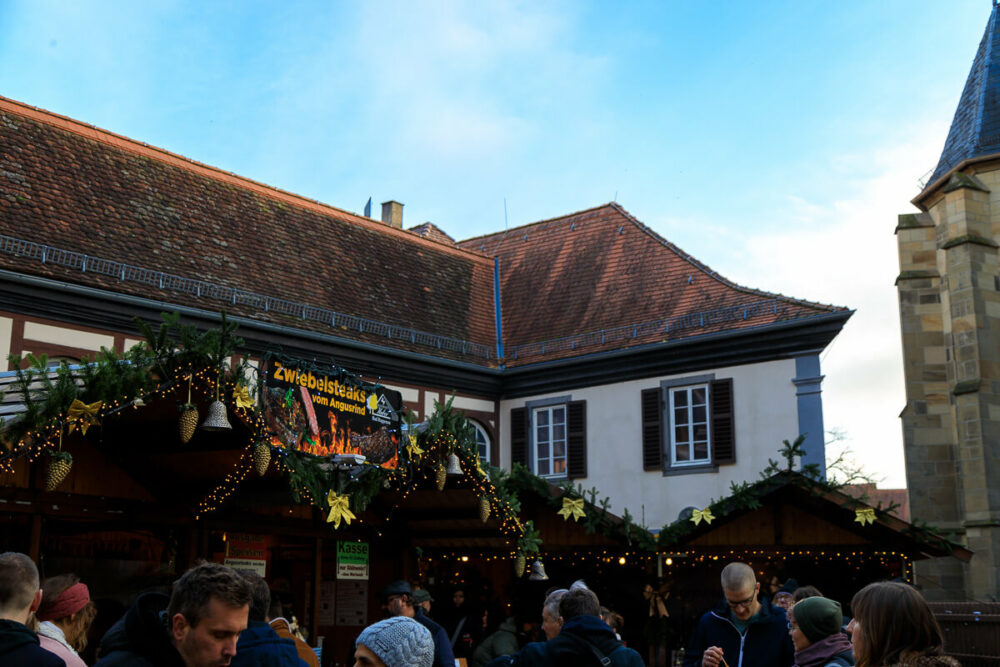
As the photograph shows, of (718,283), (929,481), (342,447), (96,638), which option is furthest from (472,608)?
(929,481)

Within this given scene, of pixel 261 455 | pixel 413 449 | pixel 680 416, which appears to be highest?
pixel 680 416

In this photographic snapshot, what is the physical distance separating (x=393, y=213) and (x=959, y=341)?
631 inches

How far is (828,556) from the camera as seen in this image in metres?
15.0

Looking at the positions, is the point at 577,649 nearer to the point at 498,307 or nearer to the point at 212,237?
the point at 212,237

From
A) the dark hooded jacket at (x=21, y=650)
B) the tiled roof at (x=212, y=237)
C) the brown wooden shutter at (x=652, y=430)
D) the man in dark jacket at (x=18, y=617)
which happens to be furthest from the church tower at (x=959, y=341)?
the dark hooded jacket at (x=21, y=650)

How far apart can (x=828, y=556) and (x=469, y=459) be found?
19.1ft

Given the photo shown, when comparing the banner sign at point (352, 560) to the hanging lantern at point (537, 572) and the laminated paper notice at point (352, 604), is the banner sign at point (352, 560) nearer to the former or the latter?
the laminated paper notice at point (352, 604)

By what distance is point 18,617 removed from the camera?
4.17 m

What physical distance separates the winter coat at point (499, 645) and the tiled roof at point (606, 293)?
12.0 m

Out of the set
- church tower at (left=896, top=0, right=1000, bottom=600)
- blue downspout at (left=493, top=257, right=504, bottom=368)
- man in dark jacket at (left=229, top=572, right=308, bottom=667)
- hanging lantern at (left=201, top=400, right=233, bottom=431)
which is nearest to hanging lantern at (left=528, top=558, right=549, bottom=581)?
hanging lantern at (left=201, top=400, right=233, bottom=431)

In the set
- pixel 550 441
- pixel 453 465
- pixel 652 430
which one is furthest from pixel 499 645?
pixel 550 441

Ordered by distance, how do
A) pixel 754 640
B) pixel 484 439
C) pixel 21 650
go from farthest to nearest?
pixel 484 439
pixel 754 640
pixel 21 650

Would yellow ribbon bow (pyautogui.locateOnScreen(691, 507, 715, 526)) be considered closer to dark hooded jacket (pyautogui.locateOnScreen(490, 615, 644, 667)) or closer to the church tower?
dark hooded jacket (pyautogui.locateOnScreen(490, 615, 644, 667))

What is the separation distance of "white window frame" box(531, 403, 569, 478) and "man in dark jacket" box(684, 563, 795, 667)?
16806mm
